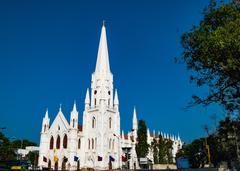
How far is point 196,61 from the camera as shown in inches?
784

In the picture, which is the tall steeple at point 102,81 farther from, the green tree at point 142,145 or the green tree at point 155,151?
the green tree at point 155,151

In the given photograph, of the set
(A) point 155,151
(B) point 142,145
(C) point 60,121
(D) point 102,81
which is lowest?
(A) point 155,151

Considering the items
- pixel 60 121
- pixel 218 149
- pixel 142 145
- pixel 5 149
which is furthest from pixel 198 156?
pixel 5 149

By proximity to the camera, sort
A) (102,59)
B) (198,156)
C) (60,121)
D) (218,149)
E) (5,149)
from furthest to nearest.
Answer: (102,59) → (60,121) → (5,149) → (198,156) → (218,149)

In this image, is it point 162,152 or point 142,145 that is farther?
point 162,152

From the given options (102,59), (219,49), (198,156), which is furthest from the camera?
(102,59)

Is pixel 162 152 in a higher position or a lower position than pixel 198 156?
higher

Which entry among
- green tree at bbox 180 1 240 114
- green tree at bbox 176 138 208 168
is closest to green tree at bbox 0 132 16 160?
green tree at bbox 176 138 208 168

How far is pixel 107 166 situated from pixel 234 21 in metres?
49.1

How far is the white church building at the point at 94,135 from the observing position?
206 ft

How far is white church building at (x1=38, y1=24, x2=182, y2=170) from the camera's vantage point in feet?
206

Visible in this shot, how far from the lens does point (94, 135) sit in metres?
64.2

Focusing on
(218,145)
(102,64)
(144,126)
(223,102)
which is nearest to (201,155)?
(218,145)

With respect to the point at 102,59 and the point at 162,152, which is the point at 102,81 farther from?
the point at 162,152
